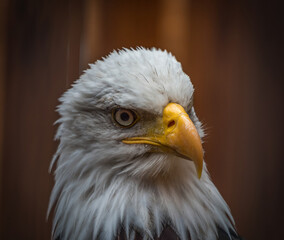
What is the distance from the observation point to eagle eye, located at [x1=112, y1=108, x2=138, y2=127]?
0.72m

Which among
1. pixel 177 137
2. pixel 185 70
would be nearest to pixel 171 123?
pixel 177 137

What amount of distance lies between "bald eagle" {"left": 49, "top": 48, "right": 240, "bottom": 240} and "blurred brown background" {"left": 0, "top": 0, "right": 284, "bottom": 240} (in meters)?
0.19

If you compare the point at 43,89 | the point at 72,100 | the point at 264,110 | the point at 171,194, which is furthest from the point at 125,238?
the point at 264,110

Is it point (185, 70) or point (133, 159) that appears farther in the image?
point (185, 70)

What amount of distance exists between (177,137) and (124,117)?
0.43 feet

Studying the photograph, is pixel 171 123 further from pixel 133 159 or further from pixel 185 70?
pixel 185 70

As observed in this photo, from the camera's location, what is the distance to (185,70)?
121cm

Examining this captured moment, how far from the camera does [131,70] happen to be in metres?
0.73

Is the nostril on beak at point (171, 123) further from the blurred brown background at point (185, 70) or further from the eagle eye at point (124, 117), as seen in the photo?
the blurred brown background at point (185, 70)

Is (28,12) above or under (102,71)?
above

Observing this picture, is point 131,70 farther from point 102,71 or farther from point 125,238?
point 125,238

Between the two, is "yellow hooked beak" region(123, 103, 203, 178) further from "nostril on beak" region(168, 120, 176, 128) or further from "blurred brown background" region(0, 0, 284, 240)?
"blurred brown background" region(0, 0, 284, 240)

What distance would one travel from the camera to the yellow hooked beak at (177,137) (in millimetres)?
648

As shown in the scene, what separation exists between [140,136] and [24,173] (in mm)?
391
